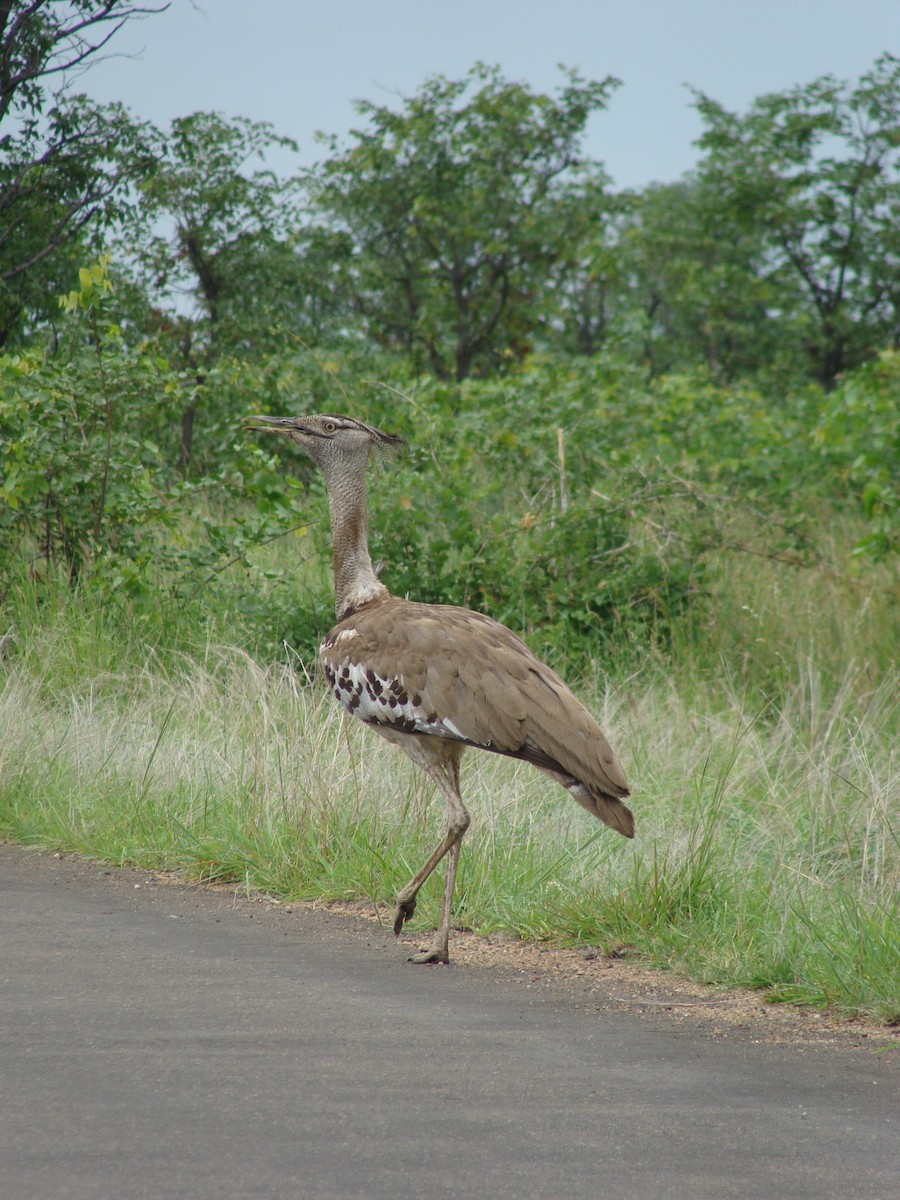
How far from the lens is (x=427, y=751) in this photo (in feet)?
18.9

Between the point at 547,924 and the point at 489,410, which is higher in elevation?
the point at 489,410

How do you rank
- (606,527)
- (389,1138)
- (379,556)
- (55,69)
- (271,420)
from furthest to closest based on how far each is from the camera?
(55,69), (606,527), (379,556), (271,420), (389,1138)

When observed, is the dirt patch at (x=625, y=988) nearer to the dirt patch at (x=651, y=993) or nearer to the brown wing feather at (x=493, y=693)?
the dirt patch at (x=651, y=993)

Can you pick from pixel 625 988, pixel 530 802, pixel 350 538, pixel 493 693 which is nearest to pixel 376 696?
pixel 493 693

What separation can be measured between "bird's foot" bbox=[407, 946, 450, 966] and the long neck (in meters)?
1.62

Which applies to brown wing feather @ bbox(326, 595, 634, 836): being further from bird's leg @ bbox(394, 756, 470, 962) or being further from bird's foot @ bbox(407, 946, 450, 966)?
bird's foot @ bbox(407, 946, 450, 966)

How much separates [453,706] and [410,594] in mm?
5016

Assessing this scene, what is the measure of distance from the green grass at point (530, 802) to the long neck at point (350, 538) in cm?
105

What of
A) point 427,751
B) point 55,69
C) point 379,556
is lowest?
point 427,751

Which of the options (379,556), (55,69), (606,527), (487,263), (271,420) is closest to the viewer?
(271,420)

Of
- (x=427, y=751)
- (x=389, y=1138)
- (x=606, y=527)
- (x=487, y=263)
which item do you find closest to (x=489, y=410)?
(x=606, y=527)

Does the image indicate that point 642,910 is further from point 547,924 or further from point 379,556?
point 379,556

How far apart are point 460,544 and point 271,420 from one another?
13.0 feet

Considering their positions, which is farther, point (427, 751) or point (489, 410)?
point (489, 410)
